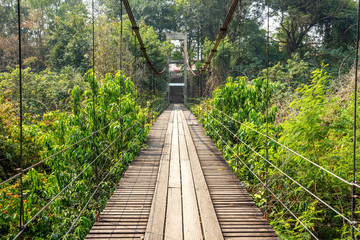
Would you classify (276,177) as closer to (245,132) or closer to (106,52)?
(245,132)

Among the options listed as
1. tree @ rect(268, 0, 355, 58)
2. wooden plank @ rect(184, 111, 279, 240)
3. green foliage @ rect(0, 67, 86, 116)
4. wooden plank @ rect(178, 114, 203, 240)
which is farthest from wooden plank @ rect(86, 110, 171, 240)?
tree @ rect(268, 0, 355, 58)

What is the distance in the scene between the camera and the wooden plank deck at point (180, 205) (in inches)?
69.4

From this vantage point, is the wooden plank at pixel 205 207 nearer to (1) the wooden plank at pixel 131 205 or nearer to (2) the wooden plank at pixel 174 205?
(2) the wooden plank at pixel 174 205

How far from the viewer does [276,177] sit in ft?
8.04

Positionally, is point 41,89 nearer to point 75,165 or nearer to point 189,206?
point 75,165

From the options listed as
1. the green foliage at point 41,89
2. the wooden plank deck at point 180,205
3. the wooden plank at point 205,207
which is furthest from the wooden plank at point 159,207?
the green foliage at point 41,89

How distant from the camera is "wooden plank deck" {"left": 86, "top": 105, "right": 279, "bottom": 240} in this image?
176 cm

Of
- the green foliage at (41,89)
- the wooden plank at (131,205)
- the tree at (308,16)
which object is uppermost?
the tree at (308,16)

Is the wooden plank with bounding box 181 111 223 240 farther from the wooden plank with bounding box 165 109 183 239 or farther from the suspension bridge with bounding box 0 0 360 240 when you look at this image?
the wooden plank with bounding box 165 109 183 239

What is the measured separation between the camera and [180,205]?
→ 2139 mm

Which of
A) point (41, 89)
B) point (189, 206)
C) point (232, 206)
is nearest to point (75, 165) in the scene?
point (189, 206)

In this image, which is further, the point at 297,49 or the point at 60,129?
the point at 297,49

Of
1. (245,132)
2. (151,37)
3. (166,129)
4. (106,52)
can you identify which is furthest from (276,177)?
(151,37)

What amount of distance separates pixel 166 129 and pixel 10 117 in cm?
300
